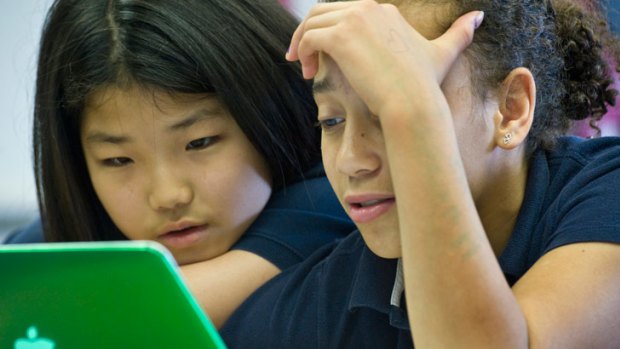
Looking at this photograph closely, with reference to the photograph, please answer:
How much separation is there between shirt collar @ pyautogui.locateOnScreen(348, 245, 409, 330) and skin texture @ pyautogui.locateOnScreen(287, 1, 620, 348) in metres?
0.08

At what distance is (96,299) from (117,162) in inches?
19.7

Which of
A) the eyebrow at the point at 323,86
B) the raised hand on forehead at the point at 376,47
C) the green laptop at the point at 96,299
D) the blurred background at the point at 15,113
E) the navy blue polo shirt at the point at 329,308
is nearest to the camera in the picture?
the green laptop at the point at 96,299

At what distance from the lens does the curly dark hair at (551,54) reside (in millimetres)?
906

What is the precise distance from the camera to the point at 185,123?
44.3 inches

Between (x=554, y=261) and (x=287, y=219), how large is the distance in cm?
47

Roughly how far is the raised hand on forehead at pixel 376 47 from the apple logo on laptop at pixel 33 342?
0.31 m

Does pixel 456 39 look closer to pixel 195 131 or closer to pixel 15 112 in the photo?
pixel 195 131

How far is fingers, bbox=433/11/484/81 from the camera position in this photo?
820 millimetres

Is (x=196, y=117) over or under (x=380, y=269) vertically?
over

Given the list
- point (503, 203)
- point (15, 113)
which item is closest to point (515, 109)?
point (503, 203)

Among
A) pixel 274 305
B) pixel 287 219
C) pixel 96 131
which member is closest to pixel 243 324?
pixel 274 305

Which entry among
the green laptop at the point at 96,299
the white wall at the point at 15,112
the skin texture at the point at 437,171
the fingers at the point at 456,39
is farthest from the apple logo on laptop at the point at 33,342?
the white wall at the point at 15,112

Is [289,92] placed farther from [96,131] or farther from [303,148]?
[96,131]

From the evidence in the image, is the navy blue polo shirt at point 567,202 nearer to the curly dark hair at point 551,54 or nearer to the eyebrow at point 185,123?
the curly dark hair at point 551,54
